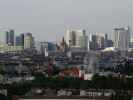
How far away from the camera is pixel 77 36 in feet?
199

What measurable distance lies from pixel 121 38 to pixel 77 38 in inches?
204

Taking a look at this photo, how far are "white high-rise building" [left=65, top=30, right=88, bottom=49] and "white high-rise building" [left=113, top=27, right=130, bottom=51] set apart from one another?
3780 millimetres

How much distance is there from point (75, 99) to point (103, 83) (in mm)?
8895

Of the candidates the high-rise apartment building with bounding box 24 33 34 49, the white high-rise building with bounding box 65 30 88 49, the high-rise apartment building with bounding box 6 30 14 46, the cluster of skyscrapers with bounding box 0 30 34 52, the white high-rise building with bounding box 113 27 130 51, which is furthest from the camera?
the white high-rise building with bounding box 113 27 130 51

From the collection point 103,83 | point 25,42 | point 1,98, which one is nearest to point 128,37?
point 25,42

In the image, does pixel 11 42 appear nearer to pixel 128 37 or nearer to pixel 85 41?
pixel 85 41

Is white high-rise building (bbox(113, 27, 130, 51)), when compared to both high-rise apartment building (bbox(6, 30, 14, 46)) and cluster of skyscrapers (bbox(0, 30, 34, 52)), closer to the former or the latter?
cluster of skyscrapers (bbox(0, 30, 34, 52))

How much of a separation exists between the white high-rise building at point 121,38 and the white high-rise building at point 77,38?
3.78 metres

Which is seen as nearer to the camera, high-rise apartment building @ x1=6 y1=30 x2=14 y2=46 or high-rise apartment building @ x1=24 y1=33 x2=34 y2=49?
high-rise apartment building @ x1=24 y1=33 x2=34 y2=49

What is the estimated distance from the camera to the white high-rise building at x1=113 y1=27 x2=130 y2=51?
208 feet

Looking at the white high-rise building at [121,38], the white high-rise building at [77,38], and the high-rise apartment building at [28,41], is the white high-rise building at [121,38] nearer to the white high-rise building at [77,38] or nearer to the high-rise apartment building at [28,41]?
the white high-rise building at [77,38]

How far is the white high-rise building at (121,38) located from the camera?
63375mm

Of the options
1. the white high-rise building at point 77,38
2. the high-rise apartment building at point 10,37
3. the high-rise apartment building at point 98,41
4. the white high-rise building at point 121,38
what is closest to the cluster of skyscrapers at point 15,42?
the high-rise apartment building at point 10,37

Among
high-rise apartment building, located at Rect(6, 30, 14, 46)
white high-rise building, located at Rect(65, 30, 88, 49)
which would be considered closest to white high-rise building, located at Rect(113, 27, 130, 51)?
white high-rise building, located at Rect(65, 30, 88, 49)
